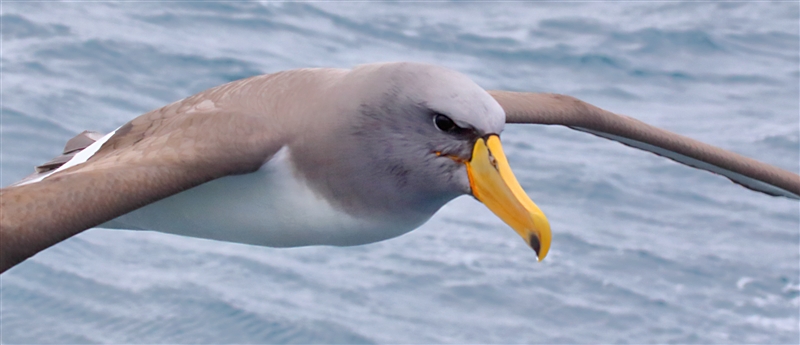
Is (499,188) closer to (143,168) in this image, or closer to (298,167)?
(298,167)

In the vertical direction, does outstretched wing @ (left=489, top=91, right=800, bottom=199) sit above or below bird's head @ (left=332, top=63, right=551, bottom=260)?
above

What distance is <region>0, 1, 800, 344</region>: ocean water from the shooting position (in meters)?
9.35

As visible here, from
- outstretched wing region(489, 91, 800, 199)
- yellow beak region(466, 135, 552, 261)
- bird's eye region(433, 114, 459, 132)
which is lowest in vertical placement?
yellow beak region(466, 135, 552, 261)

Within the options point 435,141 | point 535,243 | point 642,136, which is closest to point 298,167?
point 435,141

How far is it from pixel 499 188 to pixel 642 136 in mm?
2602

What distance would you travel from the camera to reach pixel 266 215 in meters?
5.63

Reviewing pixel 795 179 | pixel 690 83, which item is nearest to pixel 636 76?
pixel 690 83

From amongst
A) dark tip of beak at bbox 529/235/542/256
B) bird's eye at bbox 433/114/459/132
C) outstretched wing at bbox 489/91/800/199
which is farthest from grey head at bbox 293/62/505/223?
outstretched wing at bbox 489/91/800/199

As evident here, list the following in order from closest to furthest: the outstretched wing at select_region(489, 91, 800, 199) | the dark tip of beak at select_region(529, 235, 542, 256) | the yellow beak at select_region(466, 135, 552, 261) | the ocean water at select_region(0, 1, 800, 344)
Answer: the dark tip of beak at select_region(529, 235, 542, 256)
the yellow beak at select_region(466, 135, 552, 261)
the outstretched wing at select_region(489, 91, 800, 199)
the ocean water at select_region(0, 1, 800, 344)

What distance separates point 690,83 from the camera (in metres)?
15.4

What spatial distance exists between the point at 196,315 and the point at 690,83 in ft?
28.4

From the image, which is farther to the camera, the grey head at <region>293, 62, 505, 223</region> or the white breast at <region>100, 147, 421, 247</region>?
the white breast at <region>100, 147, 421, 247</region>

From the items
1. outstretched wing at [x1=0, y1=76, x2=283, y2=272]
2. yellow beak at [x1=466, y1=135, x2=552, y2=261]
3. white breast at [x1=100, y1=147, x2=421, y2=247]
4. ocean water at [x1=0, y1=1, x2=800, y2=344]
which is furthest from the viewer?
ocean water at [x1=0, y1=1, x2=800, y2=344]

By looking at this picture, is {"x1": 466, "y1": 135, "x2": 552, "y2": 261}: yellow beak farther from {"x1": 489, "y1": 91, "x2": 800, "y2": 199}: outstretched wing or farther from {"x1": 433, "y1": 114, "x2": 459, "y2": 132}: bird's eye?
{"x1": 489, "y1": 91, "x2": 800, "y2": 199}: outstretched wing
